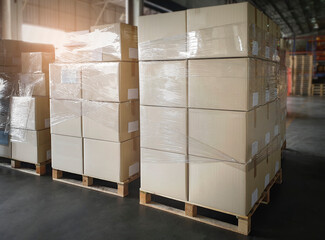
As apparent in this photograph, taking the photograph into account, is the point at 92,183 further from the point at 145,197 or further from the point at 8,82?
the point at 8,82

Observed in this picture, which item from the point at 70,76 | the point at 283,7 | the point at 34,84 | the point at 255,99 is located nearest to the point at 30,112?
the point at 34,84

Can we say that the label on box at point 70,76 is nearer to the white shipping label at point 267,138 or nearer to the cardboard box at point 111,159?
the cardboard box at point 111,159

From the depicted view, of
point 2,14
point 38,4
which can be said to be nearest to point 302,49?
point 38,4

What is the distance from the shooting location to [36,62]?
424 centimetres

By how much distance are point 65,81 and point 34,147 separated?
1.11 metres

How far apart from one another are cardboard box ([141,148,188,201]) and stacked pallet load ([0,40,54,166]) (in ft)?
6.80

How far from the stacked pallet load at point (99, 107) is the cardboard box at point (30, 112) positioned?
1.24ft

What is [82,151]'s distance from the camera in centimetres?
369

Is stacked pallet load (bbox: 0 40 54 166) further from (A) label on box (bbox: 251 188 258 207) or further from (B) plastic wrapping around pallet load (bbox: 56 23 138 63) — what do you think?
(A) label on box (bbox: 251 188 258 207)

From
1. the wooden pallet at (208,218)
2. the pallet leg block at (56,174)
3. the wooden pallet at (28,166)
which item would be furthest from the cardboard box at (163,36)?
the wooden pallet at (28,166)

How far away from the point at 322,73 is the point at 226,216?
19088mm

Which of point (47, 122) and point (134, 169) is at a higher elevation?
point (47, 122)

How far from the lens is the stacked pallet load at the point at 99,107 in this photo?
338cm

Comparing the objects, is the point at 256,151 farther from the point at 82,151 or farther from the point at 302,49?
the point at 302,49
